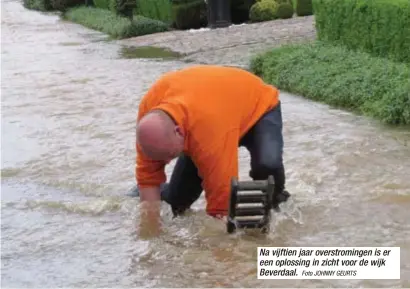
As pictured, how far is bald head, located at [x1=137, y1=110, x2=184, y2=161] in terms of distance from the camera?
421 centimetres

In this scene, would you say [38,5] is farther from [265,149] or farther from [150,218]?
[265,149]

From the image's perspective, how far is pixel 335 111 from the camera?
946cm

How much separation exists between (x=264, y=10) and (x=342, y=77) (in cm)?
1209

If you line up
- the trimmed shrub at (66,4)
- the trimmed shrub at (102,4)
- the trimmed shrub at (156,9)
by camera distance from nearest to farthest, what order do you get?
1. the trimmed shrub at (156,9)
2. the trimmed shrub at (102,4)
3. the trimmed shrub at (66,4)

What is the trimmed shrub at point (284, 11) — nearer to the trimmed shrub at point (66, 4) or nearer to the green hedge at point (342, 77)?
the green hedge at point (342, 77)

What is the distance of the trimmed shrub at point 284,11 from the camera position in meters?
21.9

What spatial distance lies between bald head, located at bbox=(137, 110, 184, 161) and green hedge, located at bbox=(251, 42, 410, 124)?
4477 millimetres

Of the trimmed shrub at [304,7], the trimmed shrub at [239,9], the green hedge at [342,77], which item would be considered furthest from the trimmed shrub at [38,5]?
the green hedge at [342,77]

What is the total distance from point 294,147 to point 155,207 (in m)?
2.85

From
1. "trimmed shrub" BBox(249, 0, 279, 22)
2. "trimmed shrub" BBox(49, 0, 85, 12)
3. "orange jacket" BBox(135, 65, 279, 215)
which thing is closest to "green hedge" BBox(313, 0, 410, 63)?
"orange jacket" BBox(135, 65, 279, 215)

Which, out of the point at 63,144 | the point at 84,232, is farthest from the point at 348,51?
the point at 84,232

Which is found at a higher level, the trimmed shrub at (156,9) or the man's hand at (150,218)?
the man's hand at (150,218)

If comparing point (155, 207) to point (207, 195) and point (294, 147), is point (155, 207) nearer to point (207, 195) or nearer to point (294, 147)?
point (207, 195)
